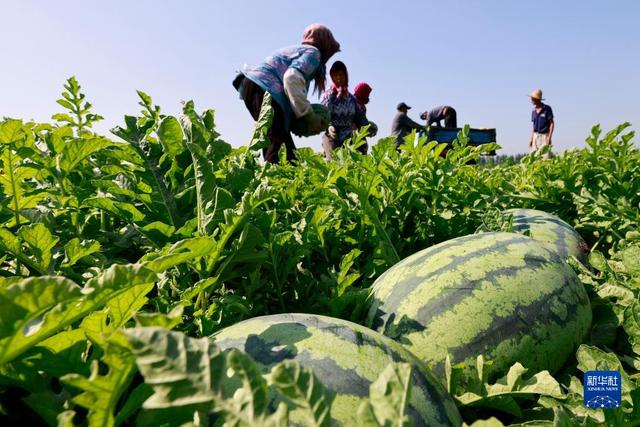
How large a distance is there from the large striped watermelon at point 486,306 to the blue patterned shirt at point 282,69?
360 cm

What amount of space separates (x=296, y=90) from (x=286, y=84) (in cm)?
12

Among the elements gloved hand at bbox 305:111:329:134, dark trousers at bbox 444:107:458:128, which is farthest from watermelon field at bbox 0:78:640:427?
dark trousers at bbox 444:107:458:128

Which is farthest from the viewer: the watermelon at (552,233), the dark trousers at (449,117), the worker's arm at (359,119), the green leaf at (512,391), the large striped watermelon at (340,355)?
the dark trousers at (449,117)

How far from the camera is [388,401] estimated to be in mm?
563

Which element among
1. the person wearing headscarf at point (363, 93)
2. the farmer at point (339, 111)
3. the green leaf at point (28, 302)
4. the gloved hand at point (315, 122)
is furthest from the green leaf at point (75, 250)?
the person wearing headscarf at point (363, 93)

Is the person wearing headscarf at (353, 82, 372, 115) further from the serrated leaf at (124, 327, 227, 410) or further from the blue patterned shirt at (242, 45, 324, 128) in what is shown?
the serrated leaf at (124, 327, 227, 410)

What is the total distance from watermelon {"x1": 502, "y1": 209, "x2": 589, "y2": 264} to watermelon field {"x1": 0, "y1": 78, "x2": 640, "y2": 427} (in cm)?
2

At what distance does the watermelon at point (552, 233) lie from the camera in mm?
2287

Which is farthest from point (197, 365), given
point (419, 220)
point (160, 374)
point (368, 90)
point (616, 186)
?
point (368, 90)

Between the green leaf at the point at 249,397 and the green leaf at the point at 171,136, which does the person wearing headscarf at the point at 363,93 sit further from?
the green leaf at the point at 249,397

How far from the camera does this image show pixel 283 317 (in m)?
1.17

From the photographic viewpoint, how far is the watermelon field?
593 mm

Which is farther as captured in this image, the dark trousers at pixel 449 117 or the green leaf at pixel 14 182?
the dark trousers at pixel 449 117

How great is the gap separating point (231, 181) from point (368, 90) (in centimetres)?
982
